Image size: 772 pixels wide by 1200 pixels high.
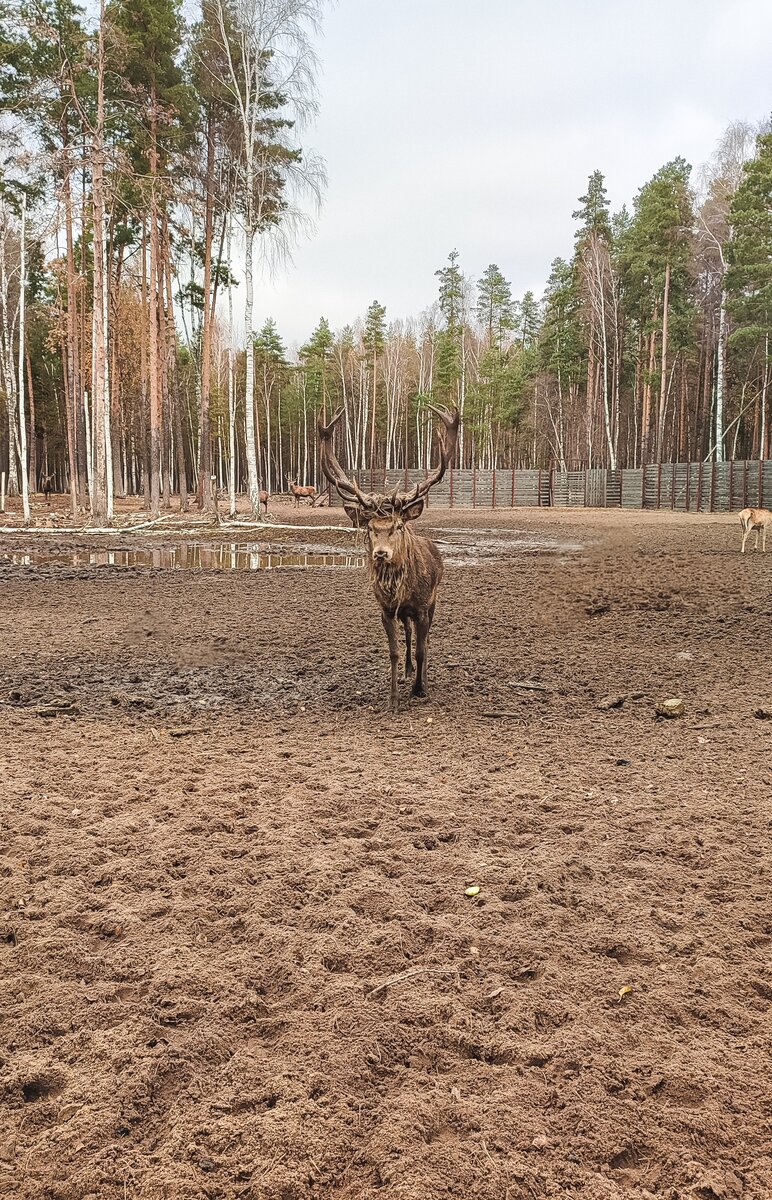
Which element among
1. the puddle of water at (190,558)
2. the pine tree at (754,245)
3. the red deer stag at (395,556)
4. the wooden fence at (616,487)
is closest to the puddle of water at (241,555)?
the puddle of water at (190,558)

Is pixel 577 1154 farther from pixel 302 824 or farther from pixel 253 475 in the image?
pixel 253 475

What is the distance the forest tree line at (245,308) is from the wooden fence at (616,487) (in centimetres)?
207

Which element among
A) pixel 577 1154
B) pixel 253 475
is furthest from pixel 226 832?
pixel 253 475

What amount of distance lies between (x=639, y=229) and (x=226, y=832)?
46.3 metres

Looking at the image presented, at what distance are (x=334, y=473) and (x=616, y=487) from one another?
3761 cm

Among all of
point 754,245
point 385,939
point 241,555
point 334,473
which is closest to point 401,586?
point 334,473

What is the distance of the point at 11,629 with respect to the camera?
911 cm

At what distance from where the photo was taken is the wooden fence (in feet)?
111

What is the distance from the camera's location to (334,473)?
22.1 ft

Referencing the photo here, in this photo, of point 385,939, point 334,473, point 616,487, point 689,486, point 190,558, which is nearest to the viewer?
point 385,939

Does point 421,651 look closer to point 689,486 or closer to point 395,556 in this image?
point 395,556

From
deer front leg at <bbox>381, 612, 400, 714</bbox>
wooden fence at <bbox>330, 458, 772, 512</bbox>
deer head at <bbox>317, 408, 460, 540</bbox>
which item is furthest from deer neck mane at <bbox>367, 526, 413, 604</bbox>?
wooden fence at <bbox>330, 458, 772, 512</bbox>

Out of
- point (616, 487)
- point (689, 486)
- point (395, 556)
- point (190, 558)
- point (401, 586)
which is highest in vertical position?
point (616, 487)

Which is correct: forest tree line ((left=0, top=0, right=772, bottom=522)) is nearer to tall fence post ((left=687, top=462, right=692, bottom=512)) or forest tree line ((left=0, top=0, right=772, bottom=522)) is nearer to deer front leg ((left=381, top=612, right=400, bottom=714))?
tall fence post ((left=687, top=462, right=692, bottom=512))
